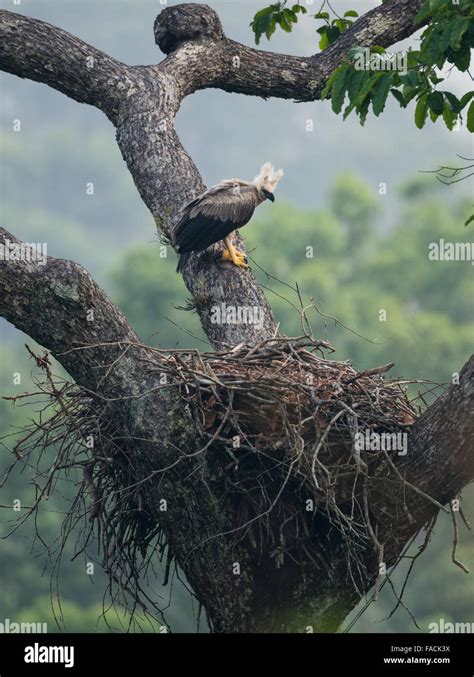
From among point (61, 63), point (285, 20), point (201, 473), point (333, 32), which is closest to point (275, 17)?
point (285, 20)

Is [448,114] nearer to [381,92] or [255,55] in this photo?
[381,92]

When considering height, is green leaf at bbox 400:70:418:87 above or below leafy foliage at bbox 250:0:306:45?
below

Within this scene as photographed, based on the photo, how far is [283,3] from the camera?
28.2 feet

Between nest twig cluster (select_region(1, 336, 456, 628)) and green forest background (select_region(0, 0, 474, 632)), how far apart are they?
0.34m

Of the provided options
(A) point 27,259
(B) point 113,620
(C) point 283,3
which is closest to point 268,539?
(A) point 27,259

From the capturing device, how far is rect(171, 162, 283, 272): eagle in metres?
7.04

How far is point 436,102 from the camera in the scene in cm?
616

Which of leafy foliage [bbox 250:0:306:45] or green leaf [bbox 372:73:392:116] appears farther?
leafy foliage [bbox 250:0:306:45]

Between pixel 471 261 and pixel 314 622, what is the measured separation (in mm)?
41793

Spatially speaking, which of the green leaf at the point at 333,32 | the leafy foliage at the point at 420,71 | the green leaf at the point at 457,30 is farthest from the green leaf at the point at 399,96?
the green leaf at the point at 333,32

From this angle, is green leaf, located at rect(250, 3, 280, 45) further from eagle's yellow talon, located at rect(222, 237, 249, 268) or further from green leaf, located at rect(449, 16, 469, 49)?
green leaf, located at rect(449, 16, 469, 49)

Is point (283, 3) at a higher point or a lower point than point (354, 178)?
lower

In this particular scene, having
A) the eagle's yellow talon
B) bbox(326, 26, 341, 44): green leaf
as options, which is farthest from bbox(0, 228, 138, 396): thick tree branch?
bbox(326, 26, 341, 44): green leaf

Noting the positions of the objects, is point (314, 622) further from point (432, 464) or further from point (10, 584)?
point (10, 584)
